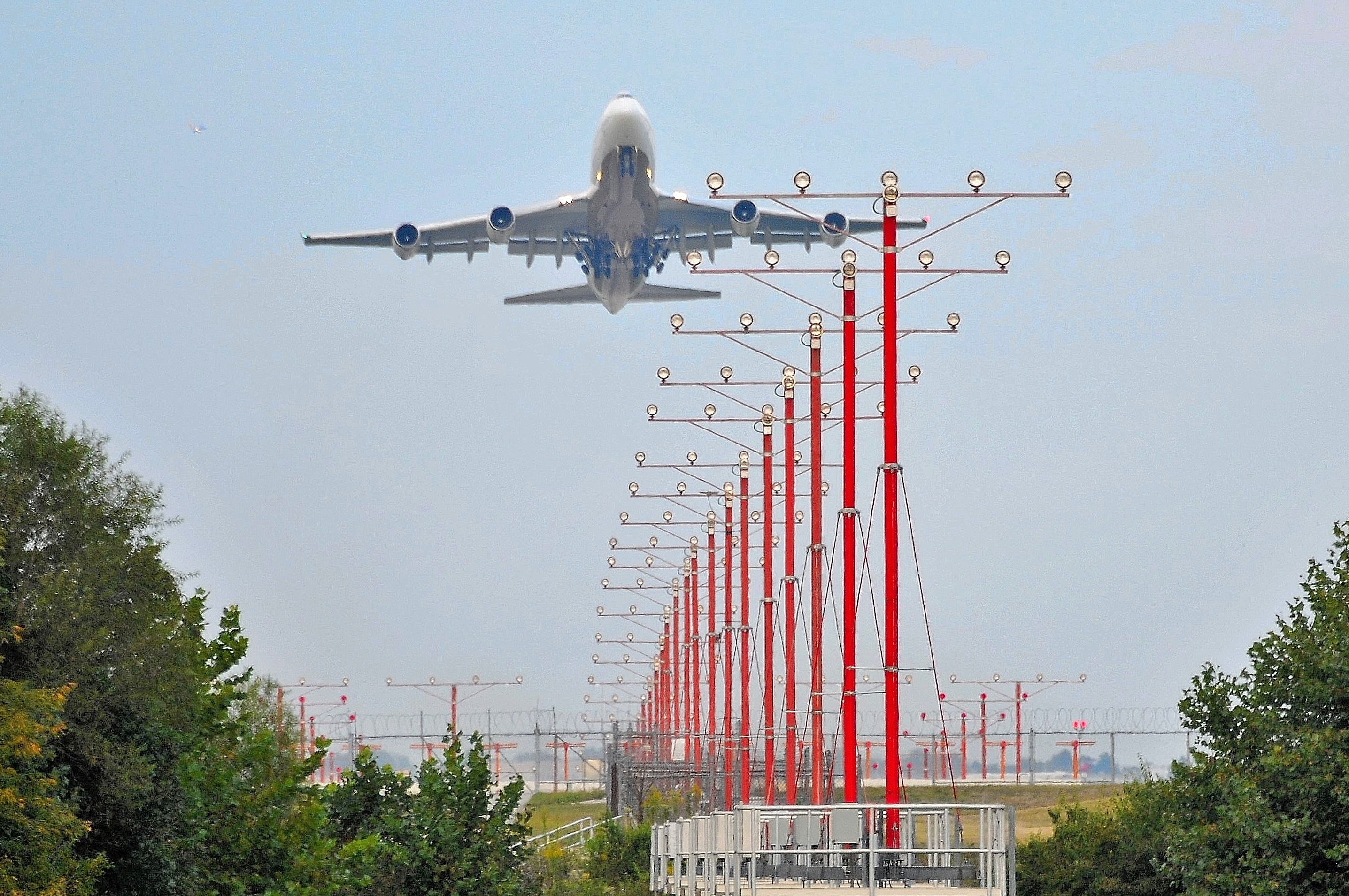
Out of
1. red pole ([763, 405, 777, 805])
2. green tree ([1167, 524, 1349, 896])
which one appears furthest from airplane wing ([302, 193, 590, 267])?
→ green tree ([1167, 524, 1349, 896])

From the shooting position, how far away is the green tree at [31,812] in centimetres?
2078

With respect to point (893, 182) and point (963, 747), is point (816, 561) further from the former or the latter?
point (963, 747)

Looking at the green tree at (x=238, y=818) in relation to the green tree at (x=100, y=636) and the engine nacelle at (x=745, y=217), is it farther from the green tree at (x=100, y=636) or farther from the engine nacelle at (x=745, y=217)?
the engine nacelle at (x=745, y=217)

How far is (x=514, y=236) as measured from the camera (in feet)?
250

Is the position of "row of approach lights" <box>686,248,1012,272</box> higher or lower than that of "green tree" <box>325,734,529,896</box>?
higher

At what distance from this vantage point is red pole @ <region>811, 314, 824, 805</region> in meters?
38.5

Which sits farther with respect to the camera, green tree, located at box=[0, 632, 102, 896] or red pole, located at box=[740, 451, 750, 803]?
red pole, located at box=[740, 451, 750, 803]

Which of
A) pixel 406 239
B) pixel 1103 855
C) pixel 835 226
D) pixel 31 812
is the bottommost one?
pixel 1103 855

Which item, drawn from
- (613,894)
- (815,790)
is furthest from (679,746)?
(815,790)

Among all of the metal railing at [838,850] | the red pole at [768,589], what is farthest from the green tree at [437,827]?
the red pole at [768,589]

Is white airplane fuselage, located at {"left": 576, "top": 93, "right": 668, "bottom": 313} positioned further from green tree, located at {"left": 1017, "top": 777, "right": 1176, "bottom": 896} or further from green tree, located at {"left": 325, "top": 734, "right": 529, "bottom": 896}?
green tree, located at {"left": 325, "top": 734, "right": 529, "bottom": 896}

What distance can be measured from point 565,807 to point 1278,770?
91366 millimetres

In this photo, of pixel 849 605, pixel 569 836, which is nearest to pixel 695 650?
pixel 569 836

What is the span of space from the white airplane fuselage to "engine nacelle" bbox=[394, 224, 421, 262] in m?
6.39
